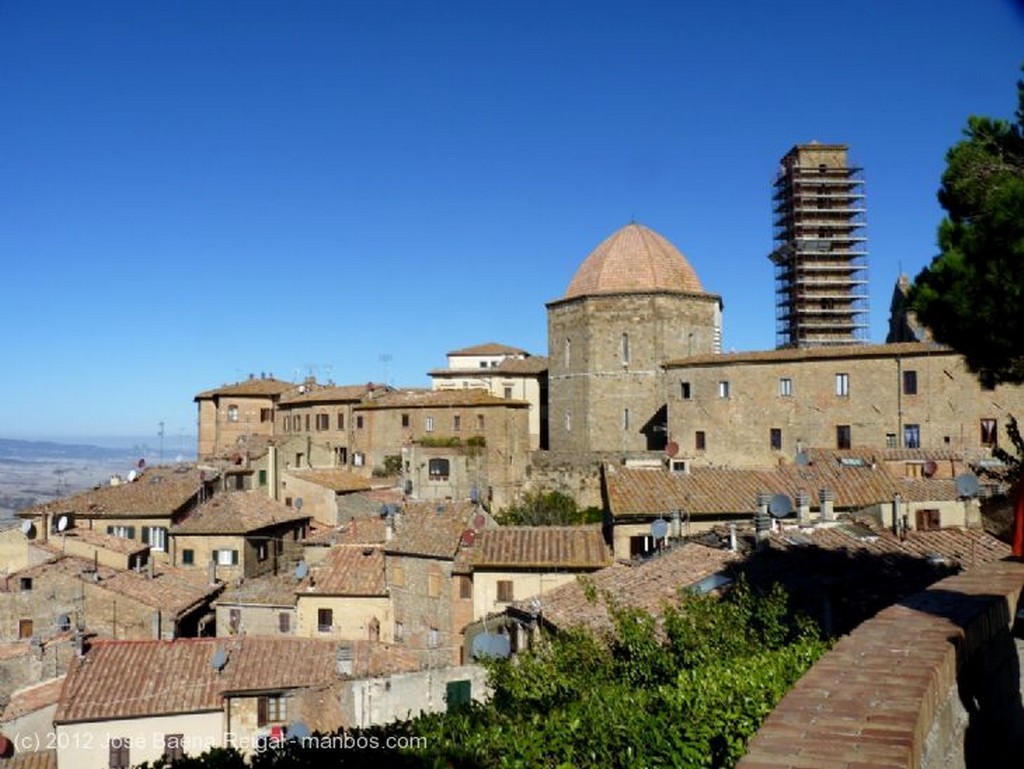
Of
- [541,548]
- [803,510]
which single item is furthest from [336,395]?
[803,510]

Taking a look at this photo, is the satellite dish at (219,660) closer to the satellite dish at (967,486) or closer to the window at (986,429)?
the satellite dish at (967,486)

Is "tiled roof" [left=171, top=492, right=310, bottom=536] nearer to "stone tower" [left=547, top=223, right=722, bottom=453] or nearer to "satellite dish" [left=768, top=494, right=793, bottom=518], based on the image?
"stone tower" [left=547, top=223, right=722, bottom=453]

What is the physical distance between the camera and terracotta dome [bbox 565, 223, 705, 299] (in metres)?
48.9

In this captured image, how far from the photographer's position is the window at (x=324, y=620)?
27203mm

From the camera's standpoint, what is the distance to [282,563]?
37.9m

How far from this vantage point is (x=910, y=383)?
3978 centimetres

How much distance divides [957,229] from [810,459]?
26.2m

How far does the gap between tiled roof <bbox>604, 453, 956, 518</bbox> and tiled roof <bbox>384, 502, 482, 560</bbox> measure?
466 centimetres

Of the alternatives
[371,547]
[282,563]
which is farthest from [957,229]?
[282,563]

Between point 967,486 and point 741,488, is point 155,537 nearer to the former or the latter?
point 741,488

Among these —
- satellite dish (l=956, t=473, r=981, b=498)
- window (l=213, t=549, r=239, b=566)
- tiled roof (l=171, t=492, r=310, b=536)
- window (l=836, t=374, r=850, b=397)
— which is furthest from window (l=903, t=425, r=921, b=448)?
window (l=213, t=549, r=239, b=566)

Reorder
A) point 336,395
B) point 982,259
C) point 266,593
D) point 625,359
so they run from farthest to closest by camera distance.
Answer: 1. point 336,395
2. point 625,359
3. point 266,593
4. point 982,259

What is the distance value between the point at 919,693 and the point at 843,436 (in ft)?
127

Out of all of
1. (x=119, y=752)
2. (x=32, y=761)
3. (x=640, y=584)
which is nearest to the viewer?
(x=640, y=584)
